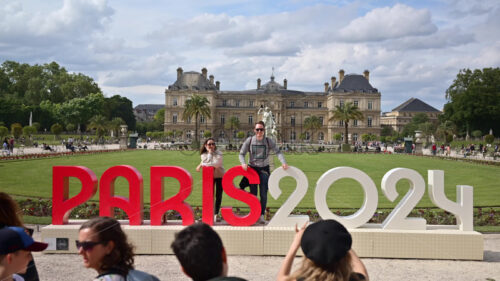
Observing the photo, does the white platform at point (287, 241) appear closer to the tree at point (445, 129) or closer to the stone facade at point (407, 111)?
the tree at point (445, 129)

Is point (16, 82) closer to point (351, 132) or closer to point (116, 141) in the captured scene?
point (116, 141)

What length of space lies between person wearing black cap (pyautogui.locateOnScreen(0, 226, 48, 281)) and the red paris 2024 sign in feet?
11.9

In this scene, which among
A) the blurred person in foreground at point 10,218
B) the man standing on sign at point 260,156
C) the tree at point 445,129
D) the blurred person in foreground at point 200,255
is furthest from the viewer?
the tree at point 445,129

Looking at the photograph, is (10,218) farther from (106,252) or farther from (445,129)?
(445,129)

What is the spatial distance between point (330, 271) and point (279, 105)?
74.8 meters

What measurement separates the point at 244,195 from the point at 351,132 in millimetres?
69790

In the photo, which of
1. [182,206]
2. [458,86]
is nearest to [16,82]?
[458,86]

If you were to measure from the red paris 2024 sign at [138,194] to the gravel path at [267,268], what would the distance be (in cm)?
56

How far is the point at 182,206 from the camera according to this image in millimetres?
6121

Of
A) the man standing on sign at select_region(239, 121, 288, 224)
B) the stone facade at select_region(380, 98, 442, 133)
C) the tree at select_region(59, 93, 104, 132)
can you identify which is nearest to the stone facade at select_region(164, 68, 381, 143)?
the tree at select_region(59, 93, 104, 132)

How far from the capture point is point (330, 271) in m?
2.21

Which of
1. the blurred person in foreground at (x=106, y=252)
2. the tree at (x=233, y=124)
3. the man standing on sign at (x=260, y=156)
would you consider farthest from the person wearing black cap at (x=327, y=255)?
the tree at (x=233, y=124)

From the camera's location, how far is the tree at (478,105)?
5066 cm

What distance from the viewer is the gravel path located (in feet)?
17.0
